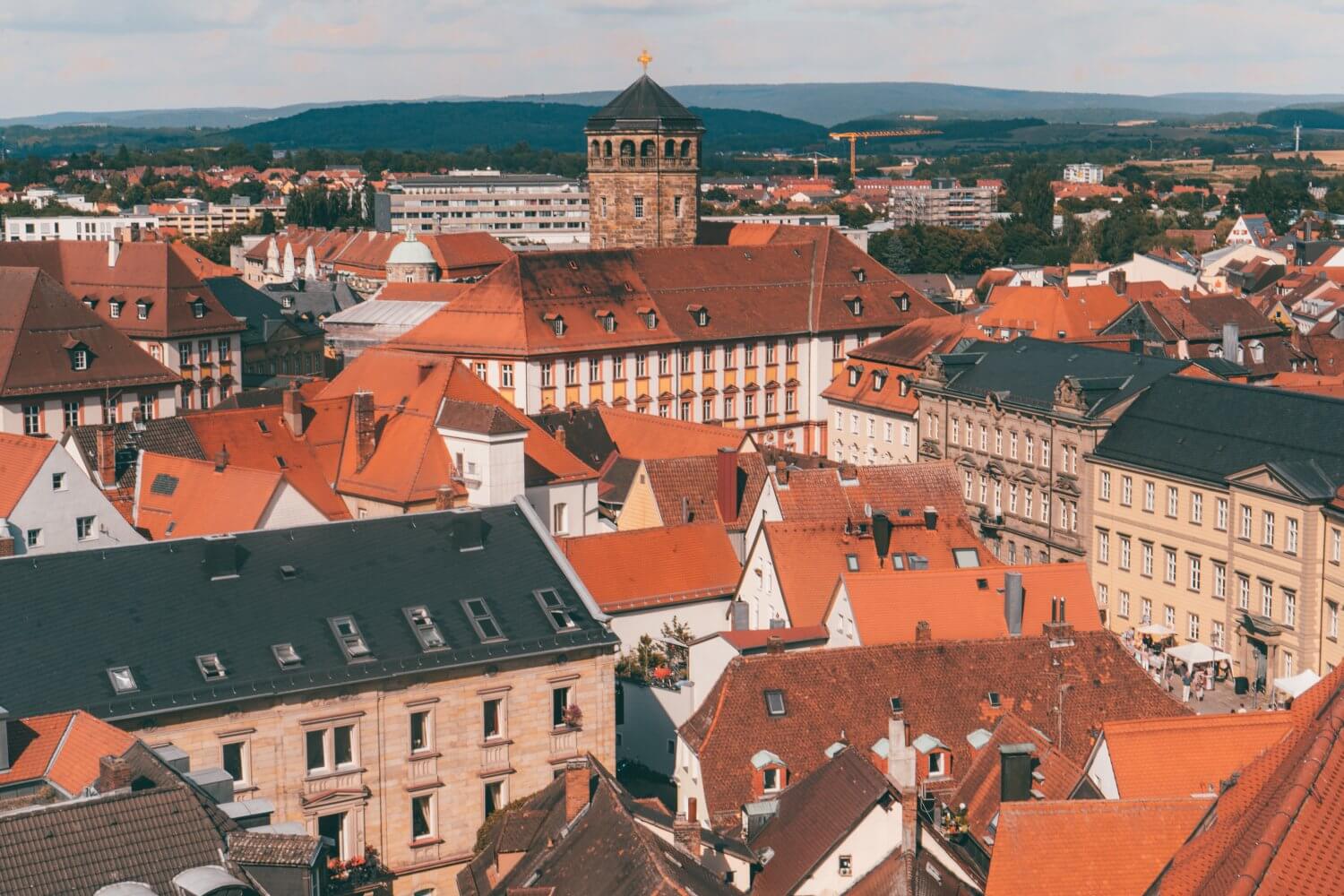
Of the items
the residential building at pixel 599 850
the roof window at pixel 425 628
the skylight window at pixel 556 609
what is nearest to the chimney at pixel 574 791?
the residential building at pixel 599 850

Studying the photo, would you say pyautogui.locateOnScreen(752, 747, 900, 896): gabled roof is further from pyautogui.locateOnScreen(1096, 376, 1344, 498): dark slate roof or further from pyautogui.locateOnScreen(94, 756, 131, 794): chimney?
pyautogui.locateOnScreen(1096, 376, 1344, 498): dark slate roof

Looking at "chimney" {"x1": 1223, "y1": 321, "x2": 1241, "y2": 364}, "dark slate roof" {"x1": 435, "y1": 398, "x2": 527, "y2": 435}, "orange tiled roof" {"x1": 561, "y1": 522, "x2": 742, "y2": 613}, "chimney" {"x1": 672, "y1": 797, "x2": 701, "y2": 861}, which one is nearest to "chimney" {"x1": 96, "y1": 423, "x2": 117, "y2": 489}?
"dark slate roof" {"x1": 435, "y1": 398, "x2": 527, "y2": 435}

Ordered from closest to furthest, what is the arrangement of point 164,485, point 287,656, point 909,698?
point 287,656, point 909,698, point 164,485

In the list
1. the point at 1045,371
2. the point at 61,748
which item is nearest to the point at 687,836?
the point at 61,748

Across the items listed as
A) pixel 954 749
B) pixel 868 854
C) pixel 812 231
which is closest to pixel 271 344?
pixel 812 231

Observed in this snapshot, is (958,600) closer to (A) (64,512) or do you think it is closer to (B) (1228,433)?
(B) (1228,433)

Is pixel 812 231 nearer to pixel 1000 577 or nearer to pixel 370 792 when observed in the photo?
pixel 1000 577
